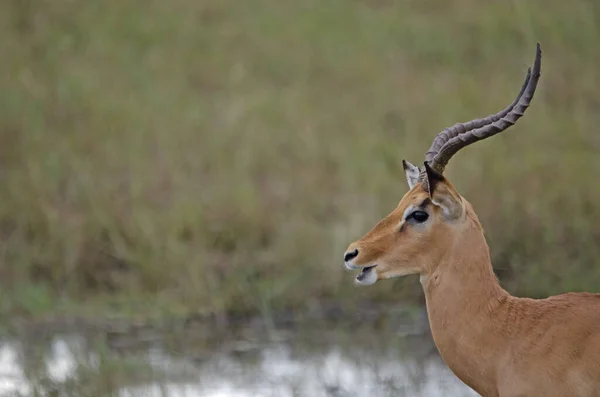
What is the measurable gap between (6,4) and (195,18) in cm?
169

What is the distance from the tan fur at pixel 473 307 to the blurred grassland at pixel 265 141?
106 inches

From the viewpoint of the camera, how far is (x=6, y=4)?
1179cm

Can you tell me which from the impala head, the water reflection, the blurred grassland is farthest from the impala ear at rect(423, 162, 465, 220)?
the blurred grassland

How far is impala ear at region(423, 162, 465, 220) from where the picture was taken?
4.45m

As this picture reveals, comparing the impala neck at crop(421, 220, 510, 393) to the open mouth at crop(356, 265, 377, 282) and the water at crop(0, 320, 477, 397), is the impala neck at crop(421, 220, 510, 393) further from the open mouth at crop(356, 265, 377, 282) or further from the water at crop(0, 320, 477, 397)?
the water at crop(0, 320, 477, 397)

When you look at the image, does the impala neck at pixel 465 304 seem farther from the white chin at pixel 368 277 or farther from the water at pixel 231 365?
the water at pixel 231 365

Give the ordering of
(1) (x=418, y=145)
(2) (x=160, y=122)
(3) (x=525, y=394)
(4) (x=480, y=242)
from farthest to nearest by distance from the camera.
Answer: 1. (2) (x=160, y=122)
2. (1) (x=418, y=145)
3. (4) (x=480, y=242)
4. (3) (x=525, y=394)

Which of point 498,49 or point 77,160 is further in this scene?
point 498,49

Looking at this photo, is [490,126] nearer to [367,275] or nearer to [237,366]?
[367,275]

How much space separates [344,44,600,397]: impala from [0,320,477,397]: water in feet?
3.96

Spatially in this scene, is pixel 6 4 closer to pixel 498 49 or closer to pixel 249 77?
pixel 249 77

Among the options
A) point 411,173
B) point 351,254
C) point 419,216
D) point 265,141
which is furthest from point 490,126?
point 265,141

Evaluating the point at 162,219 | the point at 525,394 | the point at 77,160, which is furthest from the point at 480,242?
the point at 77,160

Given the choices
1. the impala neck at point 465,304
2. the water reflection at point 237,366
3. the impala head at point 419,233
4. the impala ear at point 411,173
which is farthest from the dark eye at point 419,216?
the water reflection at point 237,366
